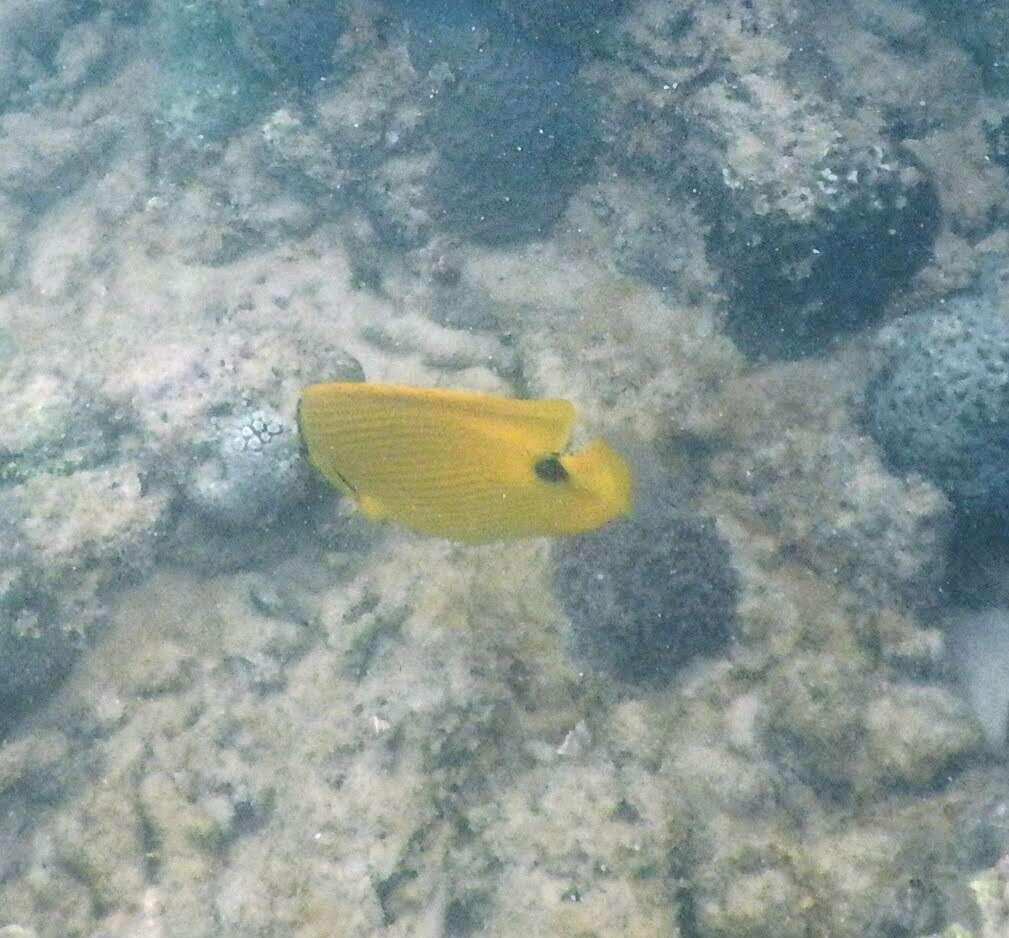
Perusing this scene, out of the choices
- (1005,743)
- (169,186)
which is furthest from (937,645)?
(169,186)

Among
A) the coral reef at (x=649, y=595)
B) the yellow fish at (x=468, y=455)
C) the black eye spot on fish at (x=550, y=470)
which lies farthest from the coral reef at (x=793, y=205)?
the black eye spot on fish at (x=550, y=470)

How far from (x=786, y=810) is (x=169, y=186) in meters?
6.12

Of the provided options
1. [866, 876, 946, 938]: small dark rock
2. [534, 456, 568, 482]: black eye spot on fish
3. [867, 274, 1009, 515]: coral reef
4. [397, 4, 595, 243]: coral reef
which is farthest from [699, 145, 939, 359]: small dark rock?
[534, 456, 568, 482]: black eye spot on fish

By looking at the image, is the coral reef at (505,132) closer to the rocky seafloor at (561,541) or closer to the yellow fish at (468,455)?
the rocky seafloor at (561,541)

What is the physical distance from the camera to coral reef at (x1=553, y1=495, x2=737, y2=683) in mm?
3791

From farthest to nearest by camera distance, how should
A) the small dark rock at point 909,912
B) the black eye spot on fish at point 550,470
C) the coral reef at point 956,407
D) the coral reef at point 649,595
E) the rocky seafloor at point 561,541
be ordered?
the coral reef at point 956,407
the coral reef at point 649,595
the rocky seafloor at point 561,541
the small dark rock at point 909,912
the black eye spot on fish at point 550,470

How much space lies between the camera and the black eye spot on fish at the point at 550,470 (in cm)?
210

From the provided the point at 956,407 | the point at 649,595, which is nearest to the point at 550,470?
the point at 649,595

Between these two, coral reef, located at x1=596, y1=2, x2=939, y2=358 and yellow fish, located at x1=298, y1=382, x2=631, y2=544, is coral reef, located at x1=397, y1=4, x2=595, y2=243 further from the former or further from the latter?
yellow fish, located at x1=298, y1=382, x2=631, y2=544

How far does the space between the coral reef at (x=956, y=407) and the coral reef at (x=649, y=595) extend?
1.06 m

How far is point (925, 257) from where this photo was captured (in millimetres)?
4711

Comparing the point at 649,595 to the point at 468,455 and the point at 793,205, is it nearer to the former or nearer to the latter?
the point at 468,455

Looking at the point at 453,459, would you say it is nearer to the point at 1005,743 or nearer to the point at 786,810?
the point at 786,810

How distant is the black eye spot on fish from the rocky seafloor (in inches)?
69.7
